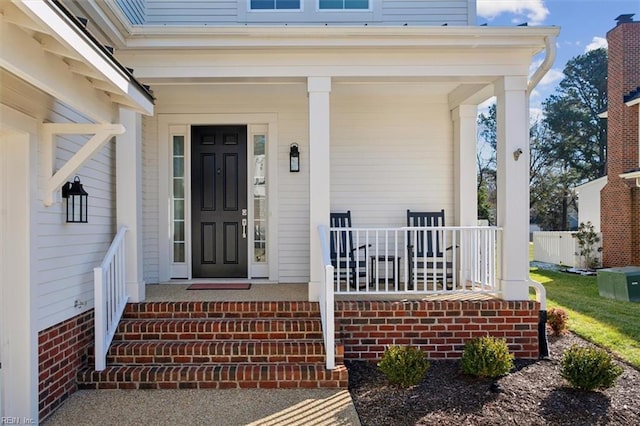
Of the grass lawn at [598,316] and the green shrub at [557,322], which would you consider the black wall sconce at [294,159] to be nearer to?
the green shrub at [557,322]

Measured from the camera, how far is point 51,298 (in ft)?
11.5

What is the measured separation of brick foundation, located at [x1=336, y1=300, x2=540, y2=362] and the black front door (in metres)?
2.18

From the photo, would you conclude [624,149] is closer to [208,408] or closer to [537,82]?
[537,82]

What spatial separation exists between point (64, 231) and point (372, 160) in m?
3.84

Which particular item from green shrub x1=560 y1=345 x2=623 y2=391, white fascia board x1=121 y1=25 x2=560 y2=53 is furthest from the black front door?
green shrub x1=560 y1=345 x2=623 y2=391

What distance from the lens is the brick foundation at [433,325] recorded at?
457cm

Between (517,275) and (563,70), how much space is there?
27256mm

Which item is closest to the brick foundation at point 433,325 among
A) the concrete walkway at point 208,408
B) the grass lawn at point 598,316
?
the concrete walkway at point 208,408

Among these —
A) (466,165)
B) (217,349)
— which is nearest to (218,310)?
(217,349)

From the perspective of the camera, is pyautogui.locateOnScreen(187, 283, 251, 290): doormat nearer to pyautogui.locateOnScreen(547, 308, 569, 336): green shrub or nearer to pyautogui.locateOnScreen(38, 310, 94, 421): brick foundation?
pyautogui.locateOnScreen(38, 310, 94, 421): brick foundation

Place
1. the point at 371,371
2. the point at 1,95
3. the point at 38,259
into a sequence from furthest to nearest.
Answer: the point at 371,371 → the point at 38,259 → the point at 1,95

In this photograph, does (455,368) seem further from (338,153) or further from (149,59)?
(149,59)

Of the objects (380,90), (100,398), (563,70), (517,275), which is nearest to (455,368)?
(517,275)

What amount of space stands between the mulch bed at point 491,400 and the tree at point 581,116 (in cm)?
2471
